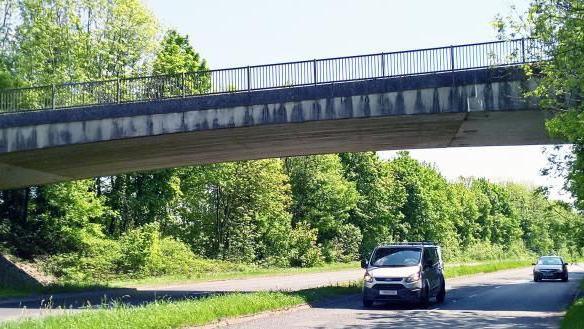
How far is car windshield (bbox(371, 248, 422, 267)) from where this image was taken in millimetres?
19578

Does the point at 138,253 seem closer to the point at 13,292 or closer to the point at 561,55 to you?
the point at 13,292

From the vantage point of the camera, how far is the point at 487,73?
70.1 feet

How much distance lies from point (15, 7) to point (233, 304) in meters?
35.3

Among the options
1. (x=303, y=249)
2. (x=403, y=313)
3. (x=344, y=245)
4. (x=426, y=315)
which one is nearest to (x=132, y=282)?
(x=403, y=313)

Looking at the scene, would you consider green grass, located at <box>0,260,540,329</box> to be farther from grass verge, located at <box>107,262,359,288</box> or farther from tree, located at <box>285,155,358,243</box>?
tree, located at <box>285,155,358,243</box>

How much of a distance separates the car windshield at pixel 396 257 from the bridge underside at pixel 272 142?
4393 mm

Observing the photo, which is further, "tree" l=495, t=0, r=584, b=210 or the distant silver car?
the distant silver car

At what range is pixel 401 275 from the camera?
18750mm

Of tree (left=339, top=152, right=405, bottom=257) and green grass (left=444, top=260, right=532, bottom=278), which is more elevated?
tree (left=339, top=152, right=405, bottom=257)

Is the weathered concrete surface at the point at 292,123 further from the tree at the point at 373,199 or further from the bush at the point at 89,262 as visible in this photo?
the tree at the point at 373,199

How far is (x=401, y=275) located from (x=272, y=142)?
9832 mm

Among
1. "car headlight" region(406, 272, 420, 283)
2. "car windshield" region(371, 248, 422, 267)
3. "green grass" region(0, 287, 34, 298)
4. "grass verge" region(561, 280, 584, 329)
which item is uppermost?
"car windshield" region(371, 248, 422, 267)

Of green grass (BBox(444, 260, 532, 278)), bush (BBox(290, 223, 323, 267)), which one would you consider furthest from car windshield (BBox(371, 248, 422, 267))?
bush (BBox(290, 223, 323, 267))

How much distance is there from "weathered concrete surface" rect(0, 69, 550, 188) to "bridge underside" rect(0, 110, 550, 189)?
41mm
